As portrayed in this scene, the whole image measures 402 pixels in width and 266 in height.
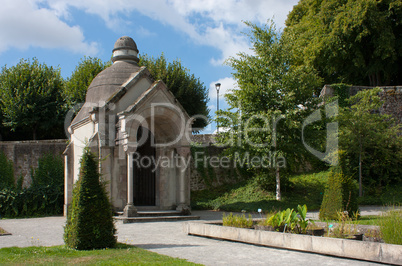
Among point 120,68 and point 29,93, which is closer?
point 120,68

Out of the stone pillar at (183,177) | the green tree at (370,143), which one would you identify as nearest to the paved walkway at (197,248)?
the stone pillar at (183,177)

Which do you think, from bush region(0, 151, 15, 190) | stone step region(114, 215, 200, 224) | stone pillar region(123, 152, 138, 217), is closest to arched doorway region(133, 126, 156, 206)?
stone pillar region(123, 152, 138, 217)

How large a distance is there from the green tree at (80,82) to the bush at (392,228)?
22.1m

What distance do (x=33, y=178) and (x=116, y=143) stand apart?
23.8ft

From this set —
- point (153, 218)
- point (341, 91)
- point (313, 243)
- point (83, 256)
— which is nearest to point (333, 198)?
point (313, 243)

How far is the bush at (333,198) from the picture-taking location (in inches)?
551

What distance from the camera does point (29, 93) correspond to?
90.7 ft

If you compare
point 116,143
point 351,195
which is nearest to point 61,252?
point 116,143

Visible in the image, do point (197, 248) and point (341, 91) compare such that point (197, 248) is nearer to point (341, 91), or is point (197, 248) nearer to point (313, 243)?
point (313, 243)

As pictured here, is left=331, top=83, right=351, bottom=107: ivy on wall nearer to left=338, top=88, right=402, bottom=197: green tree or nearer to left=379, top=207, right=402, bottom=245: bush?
left=338, top=88, right=402, bottom=197: green tree

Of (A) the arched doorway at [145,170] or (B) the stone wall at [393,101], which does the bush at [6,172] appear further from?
(B) the stone wall at [393,101]

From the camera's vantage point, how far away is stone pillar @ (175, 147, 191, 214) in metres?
17.6

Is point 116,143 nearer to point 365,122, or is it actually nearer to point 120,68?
point 120,68

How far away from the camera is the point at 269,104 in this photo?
20312 mm
